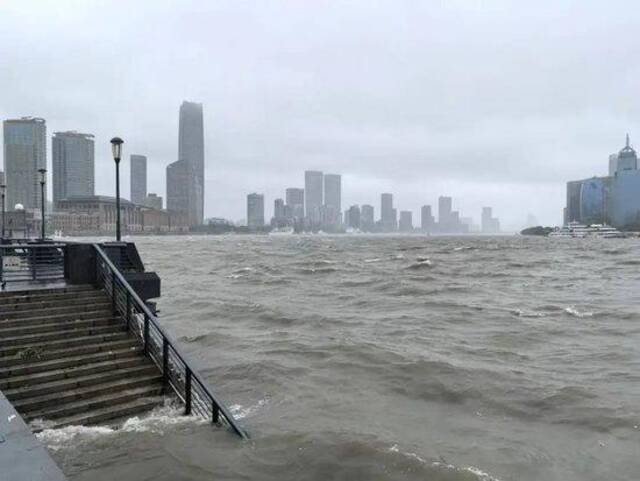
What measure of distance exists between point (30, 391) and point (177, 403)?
2.49 m

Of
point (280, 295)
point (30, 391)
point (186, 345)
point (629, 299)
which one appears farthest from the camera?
point (280, 295)

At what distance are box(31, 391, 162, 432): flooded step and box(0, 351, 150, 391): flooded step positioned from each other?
696 millimetres

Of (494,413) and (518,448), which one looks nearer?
(518,448)

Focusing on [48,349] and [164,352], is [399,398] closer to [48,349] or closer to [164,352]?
[164,352]

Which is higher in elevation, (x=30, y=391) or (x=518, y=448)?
(x=30, y=391)

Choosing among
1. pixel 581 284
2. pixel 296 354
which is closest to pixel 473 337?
pixel 296 354

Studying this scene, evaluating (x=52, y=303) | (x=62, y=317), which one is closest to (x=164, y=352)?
(x=62, y=317)

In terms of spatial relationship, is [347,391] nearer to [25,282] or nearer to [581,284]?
[25,282]

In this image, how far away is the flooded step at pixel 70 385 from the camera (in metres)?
8.88

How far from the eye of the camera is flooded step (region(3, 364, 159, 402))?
29.1 feet

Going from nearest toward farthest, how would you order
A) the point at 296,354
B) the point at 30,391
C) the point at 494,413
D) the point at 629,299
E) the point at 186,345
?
the point at 30,391
the point at 494,413
the point at 296,354
the point at 186,345
the point at 629,299

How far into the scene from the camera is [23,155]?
118 m

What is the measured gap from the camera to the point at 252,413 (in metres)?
10.9

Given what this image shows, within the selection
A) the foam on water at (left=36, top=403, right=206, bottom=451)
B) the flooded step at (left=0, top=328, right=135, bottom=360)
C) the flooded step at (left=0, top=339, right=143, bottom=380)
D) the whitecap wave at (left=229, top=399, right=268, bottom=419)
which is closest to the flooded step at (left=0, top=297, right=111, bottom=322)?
the flooded step at (left=0, top=328, right=135, bottom=360)
